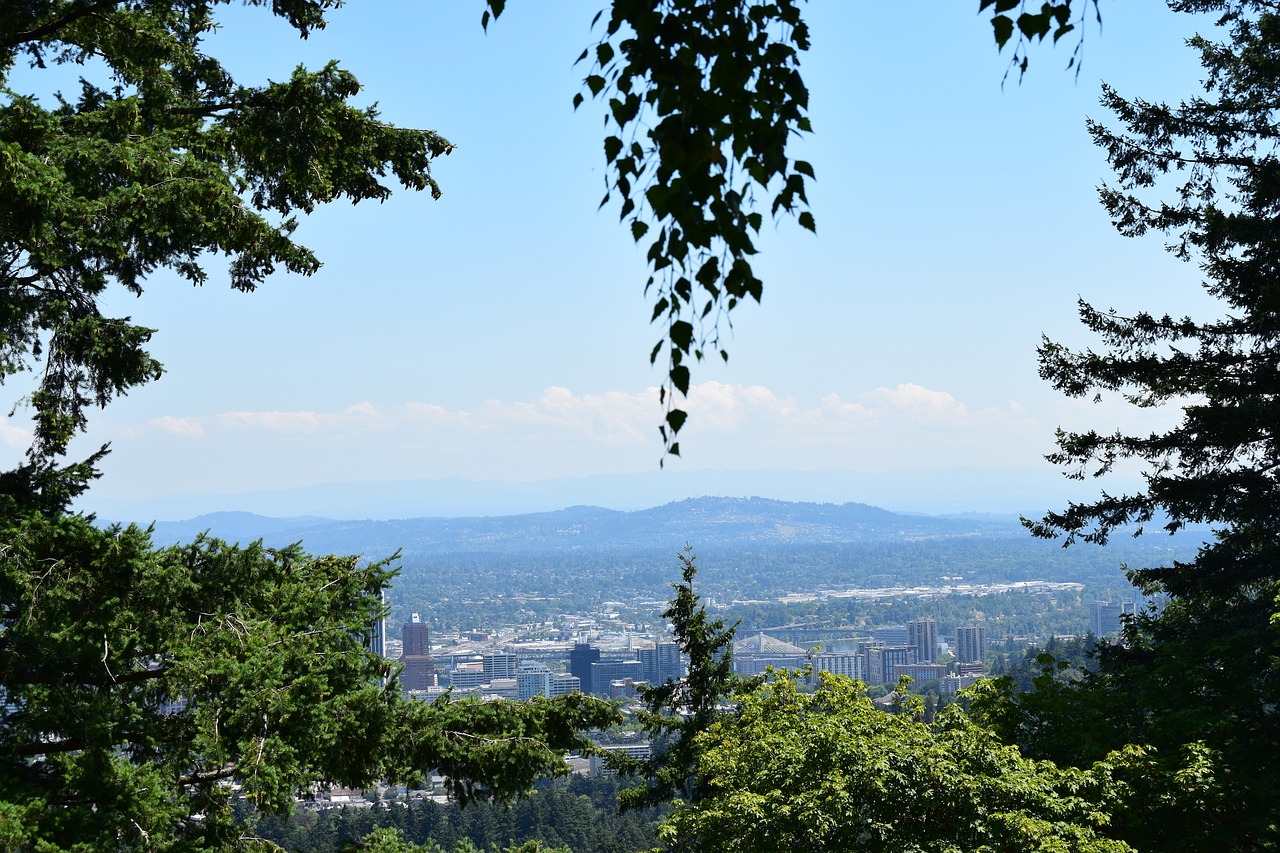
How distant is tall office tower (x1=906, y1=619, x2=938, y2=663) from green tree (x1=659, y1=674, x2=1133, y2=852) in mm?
147561

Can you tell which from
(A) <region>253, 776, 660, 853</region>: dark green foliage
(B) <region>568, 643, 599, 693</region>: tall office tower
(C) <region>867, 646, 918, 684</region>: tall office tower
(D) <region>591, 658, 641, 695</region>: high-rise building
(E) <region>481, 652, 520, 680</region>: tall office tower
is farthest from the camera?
(C) <region>867, 646, 918, 684</region>: tall office tower

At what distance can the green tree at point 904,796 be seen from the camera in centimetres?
882

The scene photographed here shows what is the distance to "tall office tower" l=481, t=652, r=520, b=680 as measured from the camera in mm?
140125

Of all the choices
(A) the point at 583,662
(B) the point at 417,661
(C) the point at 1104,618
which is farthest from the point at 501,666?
(C) the point at 1104,618

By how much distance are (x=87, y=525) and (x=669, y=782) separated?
12.6 meters

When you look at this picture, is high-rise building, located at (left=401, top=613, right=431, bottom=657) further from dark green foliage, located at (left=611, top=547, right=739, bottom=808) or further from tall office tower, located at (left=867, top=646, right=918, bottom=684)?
dark green foliage, located at (left=611, top=547, right=739, bottom=808)

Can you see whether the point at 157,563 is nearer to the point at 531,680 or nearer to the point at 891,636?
the point at 531,680

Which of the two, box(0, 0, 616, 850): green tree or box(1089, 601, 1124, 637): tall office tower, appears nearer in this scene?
box(0, 0, 616, 850): green tree

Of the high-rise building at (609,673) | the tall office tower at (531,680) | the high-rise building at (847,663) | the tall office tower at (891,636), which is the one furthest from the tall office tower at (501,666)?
the tall office tower at (891,636)

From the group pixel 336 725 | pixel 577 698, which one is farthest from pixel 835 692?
pixel 336 725

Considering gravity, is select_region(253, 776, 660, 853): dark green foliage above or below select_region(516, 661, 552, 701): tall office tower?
above

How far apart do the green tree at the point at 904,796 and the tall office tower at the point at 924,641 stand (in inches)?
5809

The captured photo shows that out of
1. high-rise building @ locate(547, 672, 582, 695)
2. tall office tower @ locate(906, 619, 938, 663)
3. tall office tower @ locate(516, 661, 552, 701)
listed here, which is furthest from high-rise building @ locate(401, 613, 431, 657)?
tall office tower @ locate(906, 619, 938, 663)

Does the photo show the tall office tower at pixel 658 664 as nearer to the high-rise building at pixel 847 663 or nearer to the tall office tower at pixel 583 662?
the tall office tower at pixel 583 662
